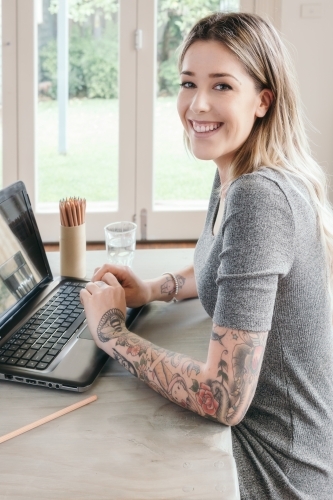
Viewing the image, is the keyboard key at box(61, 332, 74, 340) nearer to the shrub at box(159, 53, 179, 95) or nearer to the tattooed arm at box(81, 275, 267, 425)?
the tattooed arm at box(81, 275, 267, 425)

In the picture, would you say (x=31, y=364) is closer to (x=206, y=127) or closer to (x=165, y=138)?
(x=206, y=127)

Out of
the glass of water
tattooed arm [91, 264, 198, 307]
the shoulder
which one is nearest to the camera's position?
the shoulder

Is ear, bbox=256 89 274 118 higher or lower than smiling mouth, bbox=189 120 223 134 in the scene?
higher

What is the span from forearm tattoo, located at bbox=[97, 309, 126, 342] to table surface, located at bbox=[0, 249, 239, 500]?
0.19 ft

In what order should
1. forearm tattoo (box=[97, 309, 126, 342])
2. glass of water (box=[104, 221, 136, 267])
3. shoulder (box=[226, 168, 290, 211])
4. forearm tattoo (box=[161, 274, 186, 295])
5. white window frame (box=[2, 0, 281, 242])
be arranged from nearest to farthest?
shoulder (box=[226, 168, 290, 211])
forearm tattoo (box=[97, 309, 126, 342])
forearm tattoo (box=[161, 274, 186, 295])
glass of water (box=[104, 221, 136, 267])
white window frame (box=[2, 0, 281, 242])

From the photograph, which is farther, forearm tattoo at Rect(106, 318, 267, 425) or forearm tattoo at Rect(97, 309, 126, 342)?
forearm tattoo at Rect(97, 309, 126, 342)

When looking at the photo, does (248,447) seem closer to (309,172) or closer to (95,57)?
(309,172)

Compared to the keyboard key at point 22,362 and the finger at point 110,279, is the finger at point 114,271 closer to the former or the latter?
the finger at point 110,279

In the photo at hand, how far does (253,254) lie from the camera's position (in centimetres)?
109

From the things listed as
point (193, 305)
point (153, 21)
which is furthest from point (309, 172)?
point (153, 21)

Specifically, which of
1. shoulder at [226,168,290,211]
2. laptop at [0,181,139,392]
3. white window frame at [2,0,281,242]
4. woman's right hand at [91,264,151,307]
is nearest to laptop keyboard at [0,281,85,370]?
Result: laptop at [0,181,139,392]

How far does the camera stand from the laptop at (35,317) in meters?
1.17

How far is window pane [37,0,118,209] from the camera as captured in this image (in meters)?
3.83

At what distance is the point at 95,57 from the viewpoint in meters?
3.88
